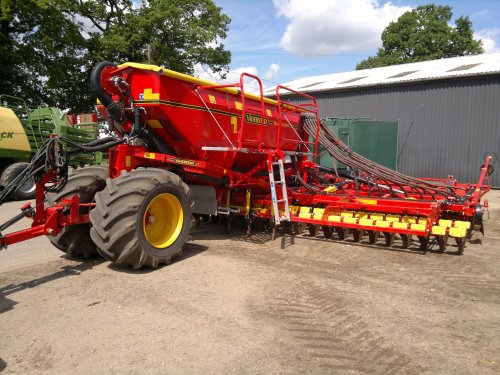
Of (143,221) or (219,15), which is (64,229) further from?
(219,15)

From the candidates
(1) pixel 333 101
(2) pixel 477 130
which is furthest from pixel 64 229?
(1) pixel 333 101

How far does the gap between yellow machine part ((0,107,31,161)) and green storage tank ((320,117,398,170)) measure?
842 cm

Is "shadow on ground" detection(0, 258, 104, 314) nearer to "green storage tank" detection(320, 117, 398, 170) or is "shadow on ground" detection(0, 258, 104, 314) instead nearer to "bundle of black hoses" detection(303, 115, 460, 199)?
"bundle of black hoses" detection(303, 115, 460, 199)

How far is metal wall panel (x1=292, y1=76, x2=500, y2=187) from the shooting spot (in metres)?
15.9

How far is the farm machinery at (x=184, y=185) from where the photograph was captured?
463cm

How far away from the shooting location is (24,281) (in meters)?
4.53

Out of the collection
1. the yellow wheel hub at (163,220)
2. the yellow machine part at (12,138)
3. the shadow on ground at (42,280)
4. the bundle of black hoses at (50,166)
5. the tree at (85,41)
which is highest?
the tree at (85,41)

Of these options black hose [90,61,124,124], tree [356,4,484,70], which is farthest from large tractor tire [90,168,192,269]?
tree [356,4,484,70]

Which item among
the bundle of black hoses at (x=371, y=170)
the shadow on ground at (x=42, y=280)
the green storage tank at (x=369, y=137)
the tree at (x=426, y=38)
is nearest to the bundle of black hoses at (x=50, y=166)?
the shadow on ground at (x=42, y=280)

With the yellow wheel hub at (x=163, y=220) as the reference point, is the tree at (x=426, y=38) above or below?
above

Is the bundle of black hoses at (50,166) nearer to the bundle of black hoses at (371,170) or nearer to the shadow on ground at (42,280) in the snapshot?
the shadow on ground at (42,280)

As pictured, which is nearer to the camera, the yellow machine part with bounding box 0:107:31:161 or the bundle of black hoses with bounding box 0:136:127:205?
the bundle of black hoses with bounding box 0:136:127:205

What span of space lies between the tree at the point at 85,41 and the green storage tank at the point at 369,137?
13648 mm

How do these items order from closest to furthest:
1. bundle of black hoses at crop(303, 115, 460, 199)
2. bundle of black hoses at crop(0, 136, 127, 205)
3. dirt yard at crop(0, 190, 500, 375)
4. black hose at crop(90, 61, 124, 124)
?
dirt yard at crop(0, 190, 500, 375) → bundle of black hoses at crop(0, 136, 127, 205) → black hose at crop(90, 61, 124, 124) → bundle of black hoses at crop(303, 115, 460, 199)
